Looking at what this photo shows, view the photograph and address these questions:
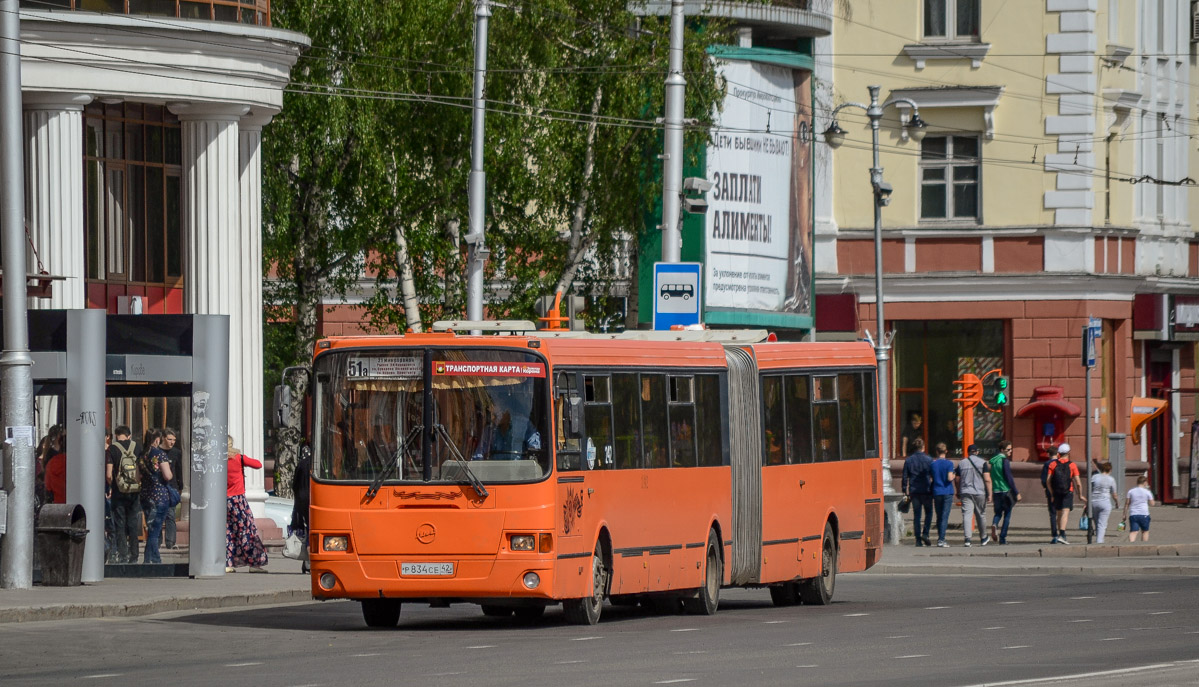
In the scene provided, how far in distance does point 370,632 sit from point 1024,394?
29.8 m

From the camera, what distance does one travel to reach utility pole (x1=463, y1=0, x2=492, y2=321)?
33.4 meters

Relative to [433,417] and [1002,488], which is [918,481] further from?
[433,417]

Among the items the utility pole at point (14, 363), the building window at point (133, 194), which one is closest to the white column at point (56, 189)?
the building window at point (133, 194)

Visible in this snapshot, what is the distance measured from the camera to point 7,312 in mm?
23219

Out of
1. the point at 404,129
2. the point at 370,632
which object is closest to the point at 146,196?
the point at 404,129

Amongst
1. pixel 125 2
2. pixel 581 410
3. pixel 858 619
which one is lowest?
pixel 858 619

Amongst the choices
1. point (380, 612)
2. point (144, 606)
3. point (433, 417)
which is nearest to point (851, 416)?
point (380, 612)

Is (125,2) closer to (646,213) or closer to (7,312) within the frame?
(7,312)

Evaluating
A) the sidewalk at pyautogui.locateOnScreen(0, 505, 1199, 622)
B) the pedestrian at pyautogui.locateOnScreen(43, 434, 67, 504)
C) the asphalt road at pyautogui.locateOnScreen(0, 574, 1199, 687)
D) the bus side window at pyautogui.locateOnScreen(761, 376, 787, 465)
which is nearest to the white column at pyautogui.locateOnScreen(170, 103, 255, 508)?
the sidewalk at pyautogui.locateOnScreen(0, 505, 1199, 622)

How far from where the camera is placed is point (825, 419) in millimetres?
25062

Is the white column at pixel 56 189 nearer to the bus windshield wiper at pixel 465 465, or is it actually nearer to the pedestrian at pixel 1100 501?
the bus windshield wiper at pixel 465 465

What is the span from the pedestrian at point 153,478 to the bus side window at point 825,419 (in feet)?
24.1

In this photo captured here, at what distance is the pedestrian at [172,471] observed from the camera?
26281 millimetres

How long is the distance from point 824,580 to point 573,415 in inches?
242
